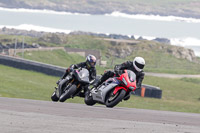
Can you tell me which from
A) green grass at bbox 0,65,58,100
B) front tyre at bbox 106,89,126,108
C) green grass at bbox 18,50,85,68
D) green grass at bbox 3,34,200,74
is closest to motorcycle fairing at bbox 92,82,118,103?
front tyre at bbox 106,89,126,108

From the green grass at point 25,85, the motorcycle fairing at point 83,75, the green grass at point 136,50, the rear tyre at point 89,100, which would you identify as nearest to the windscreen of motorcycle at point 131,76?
the rear tyre at point 89,100

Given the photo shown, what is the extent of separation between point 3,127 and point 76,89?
717cm

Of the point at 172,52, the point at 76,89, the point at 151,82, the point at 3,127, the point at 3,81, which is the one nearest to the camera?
the point at 3,127

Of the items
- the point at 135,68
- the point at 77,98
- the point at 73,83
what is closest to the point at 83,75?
the point at 73,83

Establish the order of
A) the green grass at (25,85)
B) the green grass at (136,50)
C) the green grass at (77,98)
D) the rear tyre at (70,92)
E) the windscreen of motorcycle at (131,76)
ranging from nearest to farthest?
the windscreen of motorcycle at (131,76)
the rear tyre at (70,92)
the green grass at (25,85)
the green grass at (77,98)
the green grass at (136,50)

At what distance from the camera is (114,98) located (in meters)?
11.9

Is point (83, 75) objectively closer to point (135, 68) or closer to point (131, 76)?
point (135, 68)

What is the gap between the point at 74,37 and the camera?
250 feet

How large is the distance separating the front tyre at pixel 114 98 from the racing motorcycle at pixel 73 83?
153 centimetres

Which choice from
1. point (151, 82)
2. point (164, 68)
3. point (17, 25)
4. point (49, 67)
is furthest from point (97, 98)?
point (17, 25)

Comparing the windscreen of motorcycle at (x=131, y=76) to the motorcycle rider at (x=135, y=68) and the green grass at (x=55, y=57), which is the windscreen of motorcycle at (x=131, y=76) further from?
the green grass at (x=55, y=57)

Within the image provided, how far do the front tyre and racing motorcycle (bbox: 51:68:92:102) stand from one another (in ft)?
5.03

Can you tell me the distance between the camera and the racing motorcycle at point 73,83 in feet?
44.0

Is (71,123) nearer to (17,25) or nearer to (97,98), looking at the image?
(97,98)
